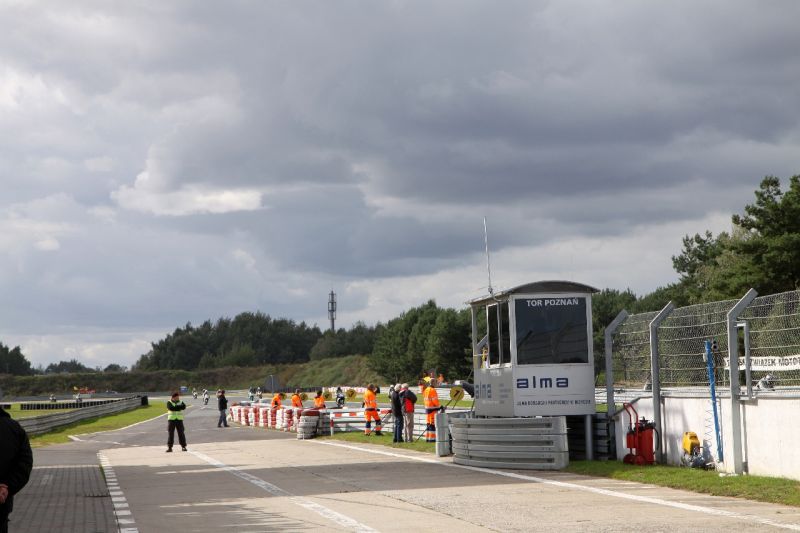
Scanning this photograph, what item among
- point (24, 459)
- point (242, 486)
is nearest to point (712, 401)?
point (242, 486)

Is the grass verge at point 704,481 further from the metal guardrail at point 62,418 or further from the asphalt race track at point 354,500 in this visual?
the metal guardrail at point 62,418

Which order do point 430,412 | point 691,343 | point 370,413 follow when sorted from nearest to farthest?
point 691,343
point 430,412
point 370,413

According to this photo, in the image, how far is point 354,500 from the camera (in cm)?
1569

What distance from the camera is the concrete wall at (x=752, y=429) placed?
15.3 metres

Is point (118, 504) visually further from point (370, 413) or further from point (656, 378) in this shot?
point (370, 413)

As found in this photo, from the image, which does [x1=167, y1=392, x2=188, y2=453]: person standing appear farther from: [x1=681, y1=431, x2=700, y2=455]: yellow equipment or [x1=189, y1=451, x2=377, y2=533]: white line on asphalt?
[x1=681, y1=431, x2=700, y2=455]: yellow equipment

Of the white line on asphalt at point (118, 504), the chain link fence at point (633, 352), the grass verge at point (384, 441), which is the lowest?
the white line on asphalt at point (118, 504)

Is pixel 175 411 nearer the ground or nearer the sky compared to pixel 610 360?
nearer the ground

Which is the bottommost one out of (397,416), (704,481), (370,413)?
(704,481)

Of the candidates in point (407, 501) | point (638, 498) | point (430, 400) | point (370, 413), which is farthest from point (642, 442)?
point (370, 413)

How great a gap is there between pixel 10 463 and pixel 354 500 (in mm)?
8140

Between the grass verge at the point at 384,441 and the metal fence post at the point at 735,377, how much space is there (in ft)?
36.2

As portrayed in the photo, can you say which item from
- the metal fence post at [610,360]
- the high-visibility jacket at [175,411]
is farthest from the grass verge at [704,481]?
the high-visibility jacket at [175,411]

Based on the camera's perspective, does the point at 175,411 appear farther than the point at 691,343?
Yes
